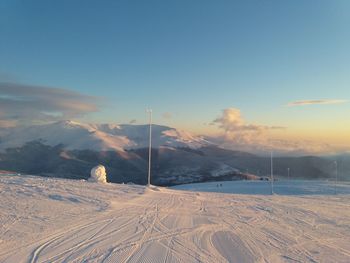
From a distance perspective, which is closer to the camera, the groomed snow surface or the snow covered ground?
the groomed snow surface

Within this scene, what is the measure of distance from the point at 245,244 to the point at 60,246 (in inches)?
244

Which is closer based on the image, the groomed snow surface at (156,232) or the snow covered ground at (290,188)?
the groomed snow surface at (156,232)

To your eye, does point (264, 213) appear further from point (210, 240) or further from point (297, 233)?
point (210, 240)

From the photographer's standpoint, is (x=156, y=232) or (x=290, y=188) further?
(x=290, y=188)

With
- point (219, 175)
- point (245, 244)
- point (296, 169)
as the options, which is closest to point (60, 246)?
point (245, 244)

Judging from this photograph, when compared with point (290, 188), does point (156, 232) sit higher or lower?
lower

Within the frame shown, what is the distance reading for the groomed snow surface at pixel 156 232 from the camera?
12383mm

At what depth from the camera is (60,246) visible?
502 inches

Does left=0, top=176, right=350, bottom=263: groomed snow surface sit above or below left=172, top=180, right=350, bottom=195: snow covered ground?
below

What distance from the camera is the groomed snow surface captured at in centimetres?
1238

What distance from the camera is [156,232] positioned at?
15.8 m

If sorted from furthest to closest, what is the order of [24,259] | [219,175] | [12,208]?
1. [219,175]
2. [12,208]
3. [24,259]

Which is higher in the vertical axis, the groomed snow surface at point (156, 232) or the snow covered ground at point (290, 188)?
the snow covered ground at point (290, 188)

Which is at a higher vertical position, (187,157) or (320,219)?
(187,157)
